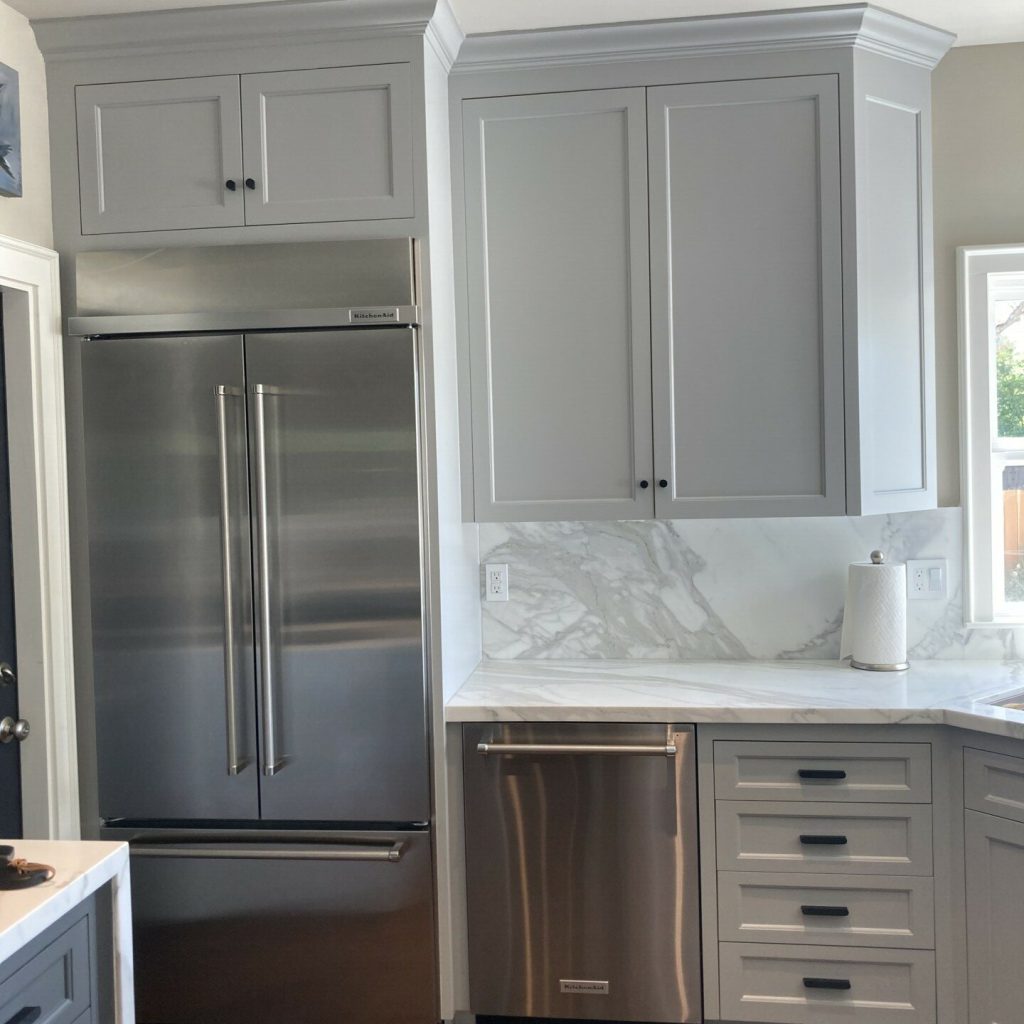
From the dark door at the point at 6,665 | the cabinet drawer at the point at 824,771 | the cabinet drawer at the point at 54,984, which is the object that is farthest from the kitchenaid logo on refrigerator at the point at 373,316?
the cabinet drawer at the point at 54,984

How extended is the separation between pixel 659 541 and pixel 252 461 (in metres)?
1.23

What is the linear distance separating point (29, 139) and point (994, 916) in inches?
115

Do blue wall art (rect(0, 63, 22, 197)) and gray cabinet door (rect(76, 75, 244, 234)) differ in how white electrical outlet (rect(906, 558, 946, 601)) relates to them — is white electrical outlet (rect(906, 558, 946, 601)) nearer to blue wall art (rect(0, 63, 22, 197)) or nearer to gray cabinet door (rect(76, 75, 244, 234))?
gray cabinet door (rect(76, 75, 244, 234))

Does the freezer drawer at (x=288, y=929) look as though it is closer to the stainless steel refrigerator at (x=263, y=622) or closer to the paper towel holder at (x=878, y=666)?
the stainless steel refrigerator at (x=263, y=622)

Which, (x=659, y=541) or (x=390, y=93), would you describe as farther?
(x=659, y=541)

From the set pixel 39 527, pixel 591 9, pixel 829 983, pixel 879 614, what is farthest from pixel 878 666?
pixel 39 527

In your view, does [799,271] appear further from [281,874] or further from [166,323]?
[281,874]

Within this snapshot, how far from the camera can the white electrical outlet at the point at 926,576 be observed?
9.73 ft

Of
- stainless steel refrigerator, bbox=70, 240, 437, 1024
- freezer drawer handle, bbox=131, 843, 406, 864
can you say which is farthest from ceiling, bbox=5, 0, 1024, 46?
freezer drawer handle, bbox=131, 843, 406, 864

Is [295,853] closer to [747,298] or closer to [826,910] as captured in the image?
[826,910]

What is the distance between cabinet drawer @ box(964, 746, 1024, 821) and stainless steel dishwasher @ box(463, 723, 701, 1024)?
63 cm

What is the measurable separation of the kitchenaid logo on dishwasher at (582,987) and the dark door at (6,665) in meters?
1.38

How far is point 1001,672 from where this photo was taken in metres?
2.76

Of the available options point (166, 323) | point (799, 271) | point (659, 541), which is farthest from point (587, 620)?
point (166, 323)
